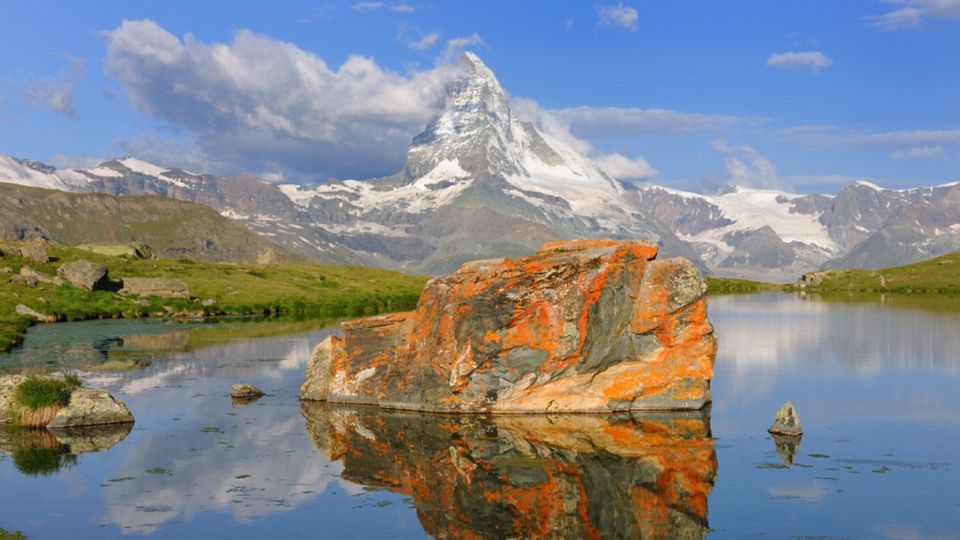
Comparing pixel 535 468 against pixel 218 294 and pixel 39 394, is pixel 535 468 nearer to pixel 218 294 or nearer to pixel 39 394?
pixel 39 394

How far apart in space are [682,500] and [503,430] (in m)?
12.7

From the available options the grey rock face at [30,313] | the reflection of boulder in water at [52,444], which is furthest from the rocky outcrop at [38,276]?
the reflection of boulder in water at [52,444]

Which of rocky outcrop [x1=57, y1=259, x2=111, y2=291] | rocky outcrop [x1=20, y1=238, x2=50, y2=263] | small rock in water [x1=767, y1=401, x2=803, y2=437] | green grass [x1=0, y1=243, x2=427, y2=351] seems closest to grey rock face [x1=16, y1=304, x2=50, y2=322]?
green grass [x1=0, y1=243, x2=427, y2=351]

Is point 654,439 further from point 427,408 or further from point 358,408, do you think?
point 358,408

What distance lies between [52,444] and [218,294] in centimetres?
8660

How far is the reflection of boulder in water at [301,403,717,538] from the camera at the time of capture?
27.4 metres

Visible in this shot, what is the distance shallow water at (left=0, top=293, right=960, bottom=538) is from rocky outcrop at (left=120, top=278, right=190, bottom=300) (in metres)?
59.7

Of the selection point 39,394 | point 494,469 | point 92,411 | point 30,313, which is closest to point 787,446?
point 494,469

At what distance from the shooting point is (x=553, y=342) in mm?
44344

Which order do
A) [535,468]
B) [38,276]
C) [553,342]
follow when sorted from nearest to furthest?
[535,468] < [553,342] < [38,276]

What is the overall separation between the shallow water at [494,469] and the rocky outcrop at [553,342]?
1.67m

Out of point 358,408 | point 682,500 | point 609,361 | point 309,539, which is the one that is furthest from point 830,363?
point 309,539

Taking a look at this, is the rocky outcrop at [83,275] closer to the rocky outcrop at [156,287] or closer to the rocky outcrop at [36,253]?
the rocky outcrop at [156,287]

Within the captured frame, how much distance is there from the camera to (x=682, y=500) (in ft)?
96.7
